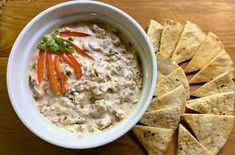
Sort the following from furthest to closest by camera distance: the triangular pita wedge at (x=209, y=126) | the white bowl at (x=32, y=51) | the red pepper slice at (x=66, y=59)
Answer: the triangular pita wedge at (x=209, y=126) < the red pepper slice at (x=66, y=59) < the white bowl at (x=32, y=51)

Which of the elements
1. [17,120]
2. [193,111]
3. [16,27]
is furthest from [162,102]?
[16,27]

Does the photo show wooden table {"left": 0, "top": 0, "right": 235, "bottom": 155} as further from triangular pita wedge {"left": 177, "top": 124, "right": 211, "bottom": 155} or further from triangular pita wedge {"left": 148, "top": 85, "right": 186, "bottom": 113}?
triangular pita wedge {"left": 177, "top": 124, "right": 211, "bottom": 155}

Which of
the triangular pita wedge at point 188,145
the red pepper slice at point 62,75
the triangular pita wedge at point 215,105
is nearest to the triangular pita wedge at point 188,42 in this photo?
the triangular pita wedge at point 215,105

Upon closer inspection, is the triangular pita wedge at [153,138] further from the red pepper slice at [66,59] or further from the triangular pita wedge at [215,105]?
the red pepper slice at [66,59]

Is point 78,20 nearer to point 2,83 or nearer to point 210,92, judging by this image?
point 2,83

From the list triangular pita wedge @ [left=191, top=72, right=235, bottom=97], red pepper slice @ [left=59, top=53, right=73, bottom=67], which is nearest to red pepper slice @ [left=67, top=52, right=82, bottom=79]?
red pepper slice @ [left=59, top=53, right=73, bottom=67]

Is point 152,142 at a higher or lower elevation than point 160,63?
lower
